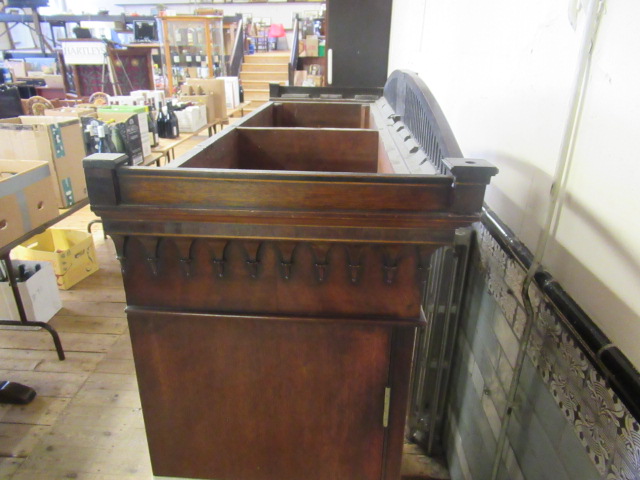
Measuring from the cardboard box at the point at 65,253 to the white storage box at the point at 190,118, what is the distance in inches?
63.2

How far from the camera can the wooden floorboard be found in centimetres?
169

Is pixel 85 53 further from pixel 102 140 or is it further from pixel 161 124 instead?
pixel 102 140

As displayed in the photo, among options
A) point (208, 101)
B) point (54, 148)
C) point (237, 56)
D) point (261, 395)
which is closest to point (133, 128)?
point (54, 148)

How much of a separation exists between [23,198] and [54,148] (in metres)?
0.58

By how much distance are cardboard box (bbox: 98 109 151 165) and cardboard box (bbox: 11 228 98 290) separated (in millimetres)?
671

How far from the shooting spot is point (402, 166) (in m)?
1.16

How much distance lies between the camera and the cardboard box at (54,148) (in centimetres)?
246

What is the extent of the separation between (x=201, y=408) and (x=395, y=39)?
3098 millimetres

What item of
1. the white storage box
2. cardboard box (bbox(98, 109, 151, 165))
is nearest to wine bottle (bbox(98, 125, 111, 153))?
cardboard box (bbox(98, 109, 151, 165))

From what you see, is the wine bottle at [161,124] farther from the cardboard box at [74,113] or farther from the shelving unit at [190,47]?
the shelving unit at [190,47]

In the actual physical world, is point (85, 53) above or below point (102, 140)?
above

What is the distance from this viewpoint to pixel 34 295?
251cm

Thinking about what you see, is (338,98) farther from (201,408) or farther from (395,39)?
(201,408)

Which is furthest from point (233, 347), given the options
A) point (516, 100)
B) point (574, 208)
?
point (516, 100)
